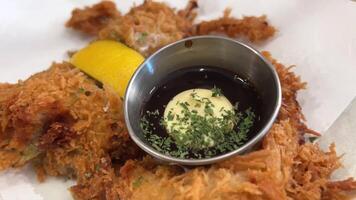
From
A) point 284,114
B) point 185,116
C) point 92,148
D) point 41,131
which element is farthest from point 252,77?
point 41,131

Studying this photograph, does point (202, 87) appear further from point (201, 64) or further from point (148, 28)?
point (148, 28)

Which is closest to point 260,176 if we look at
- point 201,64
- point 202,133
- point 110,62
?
point 202,133

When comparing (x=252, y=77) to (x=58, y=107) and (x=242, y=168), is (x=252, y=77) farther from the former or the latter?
(x=58, y=107)

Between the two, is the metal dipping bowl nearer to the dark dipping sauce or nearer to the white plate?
the dark dipping sauce

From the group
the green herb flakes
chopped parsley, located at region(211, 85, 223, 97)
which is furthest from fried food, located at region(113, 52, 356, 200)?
chopped parsley, located at region(211, 85, 223, 97)

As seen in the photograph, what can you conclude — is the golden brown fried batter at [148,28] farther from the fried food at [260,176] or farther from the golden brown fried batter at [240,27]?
the fried food at [260,176]
